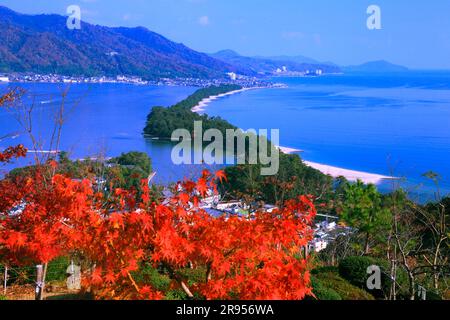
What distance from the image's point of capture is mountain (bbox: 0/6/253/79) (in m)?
27.1

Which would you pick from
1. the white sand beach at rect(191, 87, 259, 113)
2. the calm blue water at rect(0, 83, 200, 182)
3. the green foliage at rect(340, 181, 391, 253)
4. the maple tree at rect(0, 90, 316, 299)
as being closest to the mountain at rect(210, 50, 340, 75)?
the white sand beach at rect(191, 87, 259, 113)

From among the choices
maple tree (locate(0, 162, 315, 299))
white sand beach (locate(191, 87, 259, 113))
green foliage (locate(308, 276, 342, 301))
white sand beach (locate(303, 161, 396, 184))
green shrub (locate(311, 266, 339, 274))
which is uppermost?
maple tree (locate(0, 162, 315, 299))

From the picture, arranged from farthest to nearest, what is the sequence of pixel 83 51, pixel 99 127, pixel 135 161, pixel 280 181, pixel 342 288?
pixel 83 51 < pixel 99 127 < pixel 135 161 < pixel 280 181 < pixel 342 288

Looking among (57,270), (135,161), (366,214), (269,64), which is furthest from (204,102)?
(269,64)

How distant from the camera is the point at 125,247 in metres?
2.38

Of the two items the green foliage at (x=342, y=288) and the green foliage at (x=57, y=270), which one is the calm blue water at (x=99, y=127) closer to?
the green foliage at (x=342, y=288)

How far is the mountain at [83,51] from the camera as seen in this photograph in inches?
1066

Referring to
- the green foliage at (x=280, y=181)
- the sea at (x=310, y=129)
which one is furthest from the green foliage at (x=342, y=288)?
the sea at (x=310, y=129)

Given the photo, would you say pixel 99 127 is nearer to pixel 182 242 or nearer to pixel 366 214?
pixel 366 214

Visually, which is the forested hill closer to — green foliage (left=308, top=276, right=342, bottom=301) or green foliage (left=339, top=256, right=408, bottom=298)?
green foliage (left=339, top=256, right=408, bottom=298)

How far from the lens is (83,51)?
113 feet
